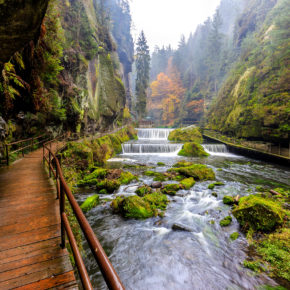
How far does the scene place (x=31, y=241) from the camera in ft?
8.94

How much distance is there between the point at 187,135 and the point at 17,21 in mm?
28036

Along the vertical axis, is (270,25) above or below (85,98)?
above

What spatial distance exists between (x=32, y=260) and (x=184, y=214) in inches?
244

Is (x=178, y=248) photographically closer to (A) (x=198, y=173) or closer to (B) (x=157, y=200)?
(B) (x=157, y=200)

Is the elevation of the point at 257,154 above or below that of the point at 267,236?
above

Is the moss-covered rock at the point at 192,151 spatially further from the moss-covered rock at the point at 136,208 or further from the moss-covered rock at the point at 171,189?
the moss-covered rock at the point at 136,208

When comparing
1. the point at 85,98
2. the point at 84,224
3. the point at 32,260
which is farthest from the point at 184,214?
the point at 85,98

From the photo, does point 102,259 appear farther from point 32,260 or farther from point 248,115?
point 248,115

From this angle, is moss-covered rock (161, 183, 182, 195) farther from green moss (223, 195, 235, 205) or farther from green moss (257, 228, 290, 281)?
green moss (257, 228, 290, 281)

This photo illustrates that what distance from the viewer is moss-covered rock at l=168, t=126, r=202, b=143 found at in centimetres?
2880

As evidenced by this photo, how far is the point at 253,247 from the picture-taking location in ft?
16.8

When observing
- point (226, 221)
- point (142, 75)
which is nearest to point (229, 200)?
point (226, 221)

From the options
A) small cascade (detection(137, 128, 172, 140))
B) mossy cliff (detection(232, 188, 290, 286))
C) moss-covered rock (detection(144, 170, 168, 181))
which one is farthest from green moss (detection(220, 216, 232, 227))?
small cascade (detection(137, 128, 172, 140))

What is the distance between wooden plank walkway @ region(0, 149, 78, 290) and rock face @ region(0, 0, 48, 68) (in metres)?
3.32
